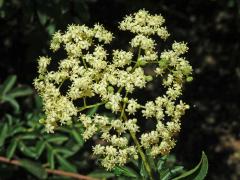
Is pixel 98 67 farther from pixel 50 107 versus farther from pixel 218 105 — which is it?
pixel 218 105

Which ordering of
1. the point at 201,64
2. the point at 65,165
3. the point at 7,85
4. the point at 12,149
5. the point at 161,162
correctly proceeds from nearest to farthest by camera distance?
the point at 161,162 → the point at 12,149 → the point at 65,165 → the point at 7,85 → the point at 201,64

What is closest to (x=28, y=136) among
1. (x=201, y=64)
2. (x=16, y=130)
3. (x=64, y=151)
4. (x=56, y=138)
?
(x=16, y=130)

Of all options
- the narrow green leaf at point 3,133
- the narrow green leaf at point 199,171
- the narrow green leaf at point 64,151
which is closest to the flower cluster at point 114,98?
the narrow green leaf at point 199,171

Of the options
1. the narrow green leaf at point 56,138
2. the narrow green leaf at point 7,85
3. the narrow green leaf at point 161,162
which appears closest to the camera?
the narrow green leaf at point 161,162

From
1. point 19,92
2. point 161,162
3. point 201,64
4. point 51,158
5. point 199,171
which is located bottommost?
point 199,171

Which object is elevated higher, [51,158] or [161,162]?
[51,158]

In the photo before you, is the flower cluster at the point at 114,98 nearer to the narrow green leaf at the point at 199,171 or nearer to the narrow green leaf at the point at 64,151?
the narrow green leaf at the point at 199,171

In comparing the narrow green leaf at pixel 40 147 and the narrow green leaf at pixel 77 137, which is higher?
the narrow green leaf at pixel 77 137

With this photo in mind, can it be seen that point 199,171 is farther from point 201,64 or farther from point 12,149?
point 201,64
